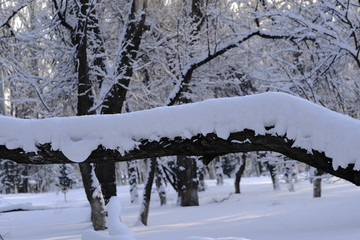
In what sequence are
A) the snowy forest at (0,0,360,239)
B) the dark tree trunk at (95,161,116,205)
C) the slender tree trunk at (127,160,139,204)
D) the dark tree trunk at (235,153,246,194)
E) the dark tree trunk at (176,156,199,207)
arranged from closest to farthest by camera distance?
the snowy forest at (0,0,360,239) < the dark tree trunk at (95,161,116,205) < the dark tree trunk at (176,156,199,207) < the slender tree trunk at (127,160,139,204) < the dark tree trunk at (235,153,246,194)

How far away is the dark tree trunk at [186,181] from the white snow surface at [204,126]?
1054 centimetres

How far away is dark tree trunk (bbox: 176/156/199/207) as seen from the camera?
1371 cm

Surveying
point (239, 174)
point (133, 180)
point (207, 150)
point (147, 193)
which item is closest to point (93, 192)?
point (147, 193)

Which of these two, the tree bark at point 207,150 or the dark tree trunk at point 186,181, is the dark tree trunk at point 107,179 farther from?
the tree bark at point 207,150

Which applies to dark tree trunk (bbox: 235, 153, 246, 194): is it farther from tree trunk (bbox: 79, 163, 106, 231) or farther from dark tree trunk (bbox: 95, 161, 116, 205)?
tree trunk (bbox: 79, 163, 106, 231)

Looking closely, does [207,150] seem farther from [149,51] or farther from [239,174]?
[239,174]

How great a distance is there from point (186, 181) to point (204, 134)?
36.0 feet

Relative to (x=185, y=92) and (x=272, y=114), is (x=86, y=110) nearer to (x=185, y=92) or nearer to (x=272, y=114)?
(x=185, y=92)

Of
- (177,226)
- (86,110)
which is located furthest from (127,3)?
(177,226)

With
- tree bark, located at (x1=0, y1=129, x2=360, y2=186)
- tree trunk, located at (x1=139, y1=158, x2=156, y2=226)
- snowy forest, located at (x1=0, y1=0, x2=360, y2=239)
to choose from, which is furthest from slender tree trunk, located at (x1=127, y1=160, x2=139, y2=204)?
tree bark, located at (x1=0, y1=129, x2=360, y2=186)

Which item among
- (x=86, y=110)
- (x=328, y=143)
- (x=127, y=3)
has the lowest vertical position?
(x=328, y=143)

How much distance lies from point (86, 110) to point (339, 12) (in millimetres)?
4853

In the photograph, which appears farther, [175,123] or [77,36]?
[77,36]

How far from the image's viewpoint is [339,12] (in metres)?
6.51
